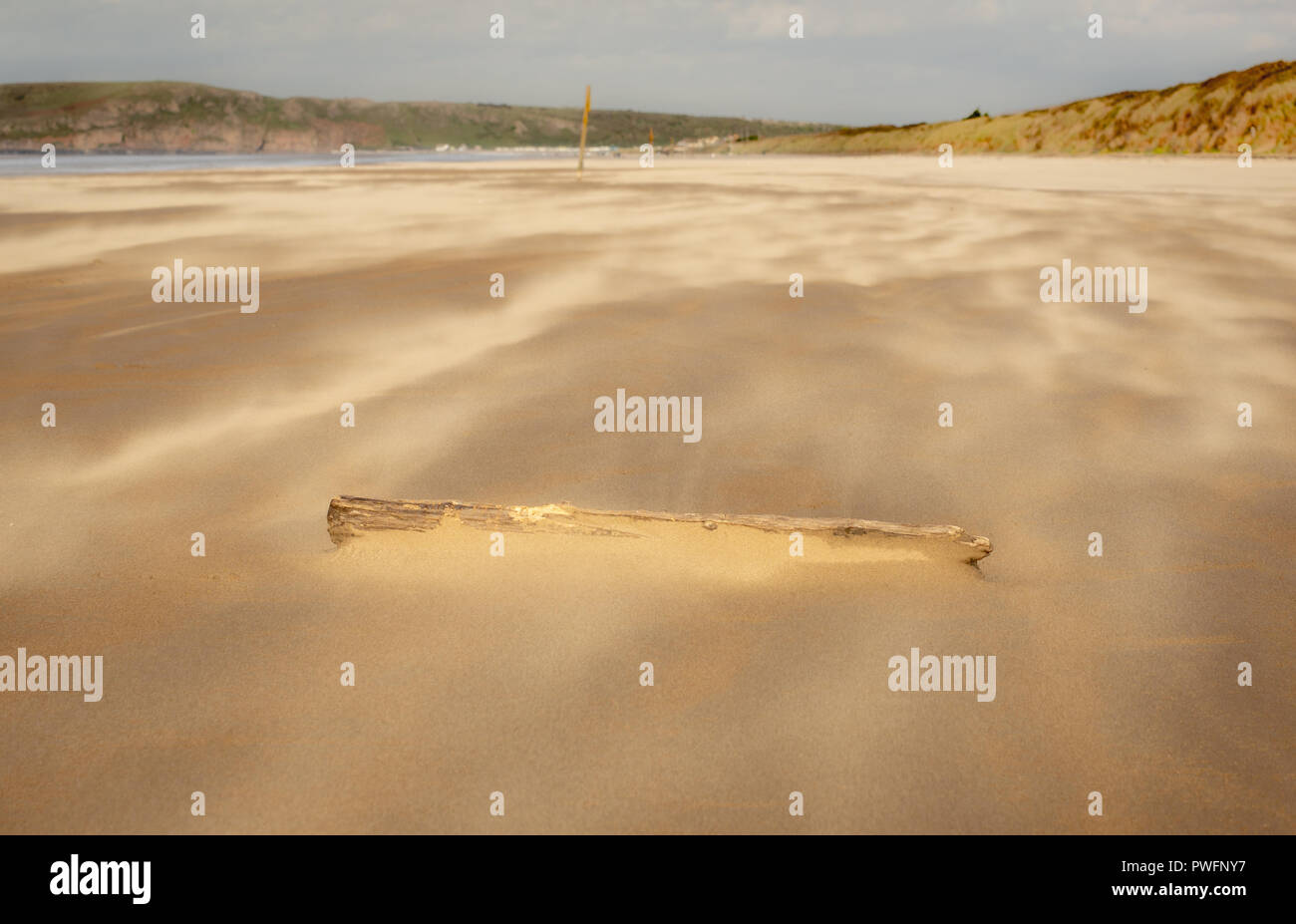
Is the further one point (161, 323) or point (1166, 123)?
point (1166, 123)

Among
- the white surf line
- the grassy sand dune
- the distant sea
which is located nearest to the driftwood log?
the white surf line

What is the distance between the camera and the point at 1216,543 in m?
2.73

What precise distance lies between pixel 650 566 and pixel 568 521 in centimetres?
31

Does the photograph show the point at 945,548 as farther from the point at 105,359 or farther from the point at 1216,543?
the point at 105,359

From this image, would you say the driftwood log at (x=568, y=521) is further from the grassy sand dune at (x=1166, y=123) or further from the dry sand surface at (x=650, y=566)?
the grassy sand dune at (x=1166, y=123)

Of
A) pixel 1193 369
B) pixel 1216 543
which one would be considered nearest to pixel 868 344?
pixel 1193 369

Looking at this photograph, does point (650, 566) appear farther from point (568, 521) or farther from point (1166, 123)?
point (1166, 123)

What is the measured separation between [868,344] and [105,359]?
14.7 feet

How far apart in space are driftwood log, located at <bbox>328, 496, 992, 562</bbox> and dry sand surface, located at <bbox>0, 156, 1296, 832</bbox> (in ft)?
0.23

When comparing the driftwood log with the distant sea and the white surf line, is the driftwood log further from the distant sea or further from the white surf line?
the distant sea

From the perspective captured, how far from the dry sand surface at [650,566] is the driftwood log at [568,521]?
0.07 m

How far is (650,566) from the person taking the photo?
2.51 meters

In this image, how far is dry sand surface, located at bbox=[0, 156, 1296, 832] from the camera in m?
1.78

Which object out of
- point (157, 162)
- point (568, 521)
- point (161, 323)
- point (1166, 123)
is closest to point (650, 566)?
point (568, 521)
